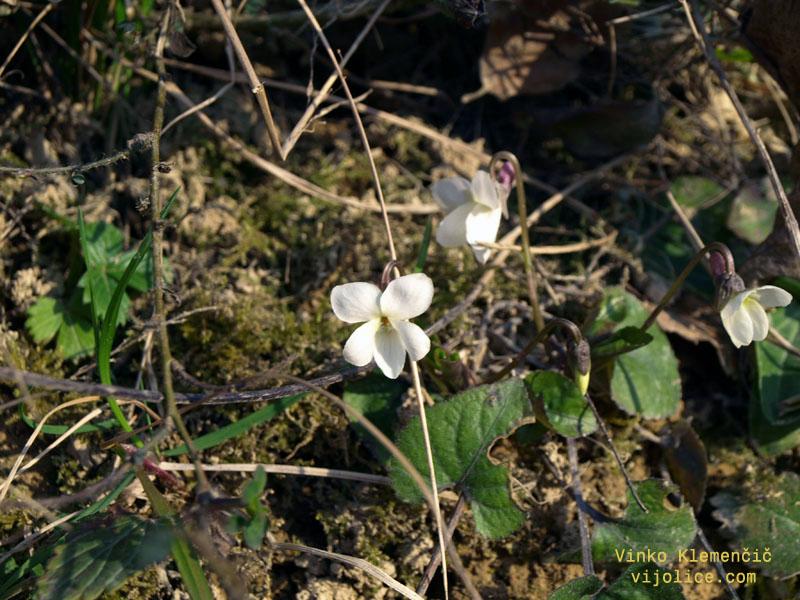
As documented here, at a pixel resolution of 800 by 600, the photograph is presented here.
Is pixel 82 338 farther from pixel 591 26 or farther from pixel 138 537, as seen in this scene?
pixel 591 26

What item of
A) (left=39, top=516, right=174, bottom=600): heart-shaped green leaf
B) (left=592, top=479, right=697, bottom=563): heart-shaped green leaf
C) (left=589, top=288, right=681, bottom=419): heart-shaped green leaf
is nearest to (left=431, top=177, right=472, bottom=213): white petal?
(left=589, top=288, right=681, bottom=419): heart-shaped green leaf

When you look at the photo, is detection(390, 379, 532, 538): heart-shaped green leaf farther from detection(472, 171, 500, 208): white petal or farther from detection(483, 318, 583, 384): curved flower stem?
detection(472, 171, 500, 208): white petal

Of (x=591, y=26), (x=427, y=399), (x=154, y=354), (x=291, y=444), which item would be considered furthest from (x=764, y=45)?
(x=154, y=354)

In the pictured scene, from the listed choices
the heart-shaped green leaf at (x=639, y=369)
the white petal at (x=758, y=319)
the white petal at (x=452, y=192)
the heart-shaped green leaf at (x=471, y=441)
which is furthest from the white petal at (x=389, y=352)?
the white petal at (x=758, y=319)

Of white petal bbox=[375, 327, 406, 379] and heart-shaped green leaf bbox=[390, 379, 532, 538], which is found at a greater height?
white petal bbox=[375, 327, 406, 379]

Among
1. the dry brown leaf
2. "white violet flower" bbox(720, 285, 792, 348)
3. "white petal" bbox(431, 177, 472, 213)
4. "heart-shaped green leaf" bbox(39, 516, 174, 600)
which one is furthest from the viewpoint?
the dry brown leaf

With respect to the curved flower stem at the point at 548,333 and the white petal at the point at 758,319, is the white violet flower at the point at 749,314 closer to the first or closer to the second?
the white petal at the point at 758,319
